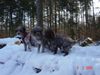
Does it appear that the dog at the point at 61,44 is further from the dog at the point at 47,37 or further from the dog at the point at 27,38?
the dog at the point at 27,38

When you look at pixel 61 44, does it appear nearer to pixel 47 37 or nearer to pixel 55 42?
pixel 55 42

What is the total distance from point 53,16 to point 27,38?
66.1 feet

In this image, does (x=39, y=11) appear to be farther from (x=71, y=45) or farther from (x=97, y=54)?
(x=97, y=54)

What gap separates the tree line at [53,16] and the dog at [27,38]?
12025mm

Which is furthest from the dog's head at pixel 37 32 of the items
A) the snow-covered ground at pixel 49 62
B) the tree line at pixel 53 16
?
the tree line at pixel 53 16

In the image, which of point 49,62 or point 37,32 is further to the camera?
point 37,32

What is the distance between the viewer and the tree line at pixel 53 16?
948 inches

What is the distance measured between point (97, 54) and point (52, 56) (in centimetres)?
138

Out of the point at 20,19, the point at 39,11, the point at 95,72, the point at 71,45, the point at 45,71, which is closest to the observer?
the point at 95,72

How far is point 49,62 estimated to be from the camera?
7.25 m

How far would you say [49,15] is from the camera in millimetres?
28234

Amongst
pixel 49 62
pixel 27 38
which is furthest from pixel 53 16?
pixel 49 62

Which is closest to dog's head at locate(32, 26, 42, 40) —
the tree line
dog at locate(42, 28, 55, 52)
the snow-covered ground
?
dog at locate(42, 28, 55, 52)

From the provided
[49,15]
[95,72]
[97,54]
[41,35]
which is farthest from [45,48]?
[49,15]
